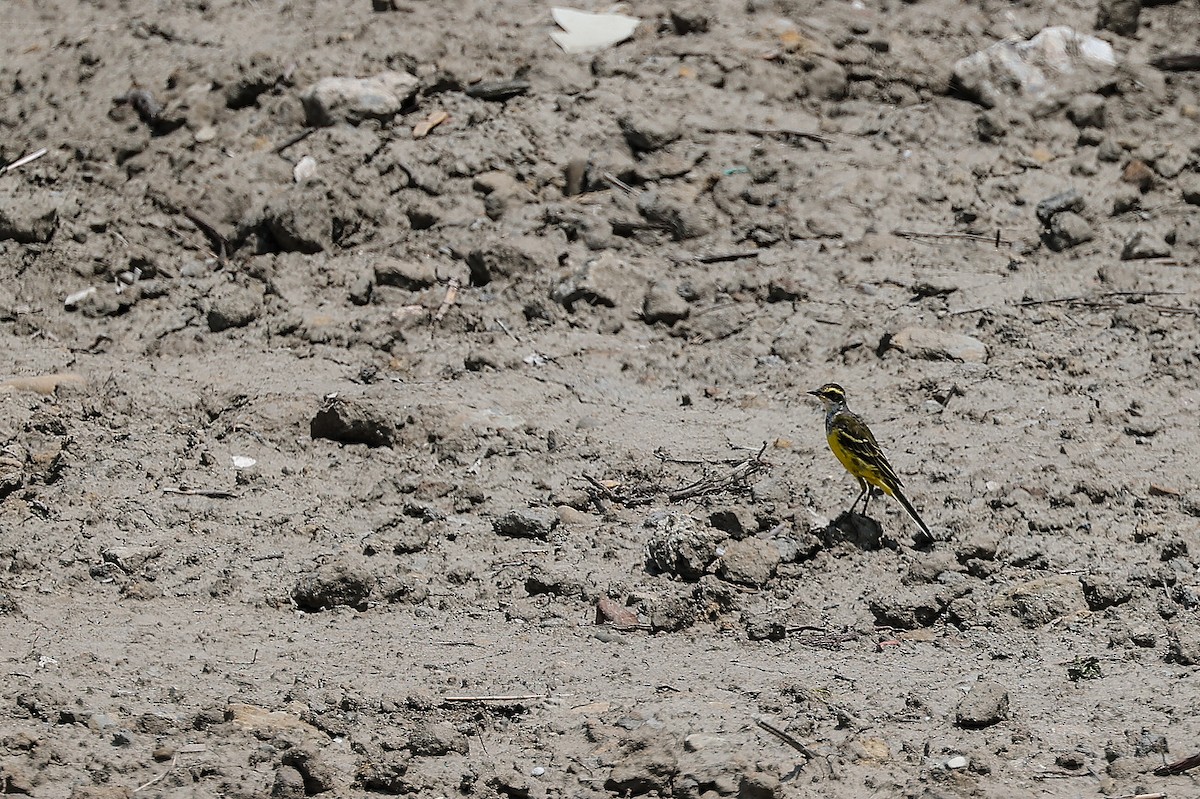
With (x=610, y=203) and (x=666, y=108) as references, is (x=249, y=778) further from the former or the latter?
(x=666, y=108)

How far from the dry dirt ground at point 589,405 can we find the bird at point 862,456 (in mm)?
182

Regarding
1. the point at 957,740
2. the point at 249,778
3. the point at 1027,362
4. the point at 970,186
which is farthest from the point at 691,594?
the point at 970,186

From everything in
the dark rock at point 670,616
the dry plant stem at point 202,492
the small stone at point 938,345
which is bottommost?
the dry plant stem at point 202,492

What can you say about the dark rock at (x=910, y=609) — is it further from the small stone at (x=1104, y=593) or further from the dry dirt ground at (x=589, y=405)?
the small stone at (x=1104, y=593)

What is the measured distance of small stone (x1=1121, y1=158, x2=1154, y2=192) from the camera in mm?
9984

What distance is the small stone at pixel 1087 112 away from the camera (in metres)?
10.5

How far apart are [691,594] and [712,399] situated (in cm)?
193

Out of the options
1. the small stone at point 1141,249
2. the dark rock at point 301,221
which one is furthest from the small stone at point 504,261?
the small stone at point 1141,249

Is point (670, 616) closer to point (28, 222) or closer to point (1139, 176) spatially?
point (28, 222)

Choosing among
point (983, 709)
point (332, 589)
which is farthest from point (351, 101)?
point (983, 709)

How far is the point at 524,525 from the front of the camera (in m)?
7.07

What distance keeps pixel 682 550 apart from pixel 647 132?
13.5 feet

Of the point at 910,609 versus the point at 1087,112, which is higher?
the point at 1087,112

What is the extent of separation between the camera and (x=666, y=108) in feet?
33.5
